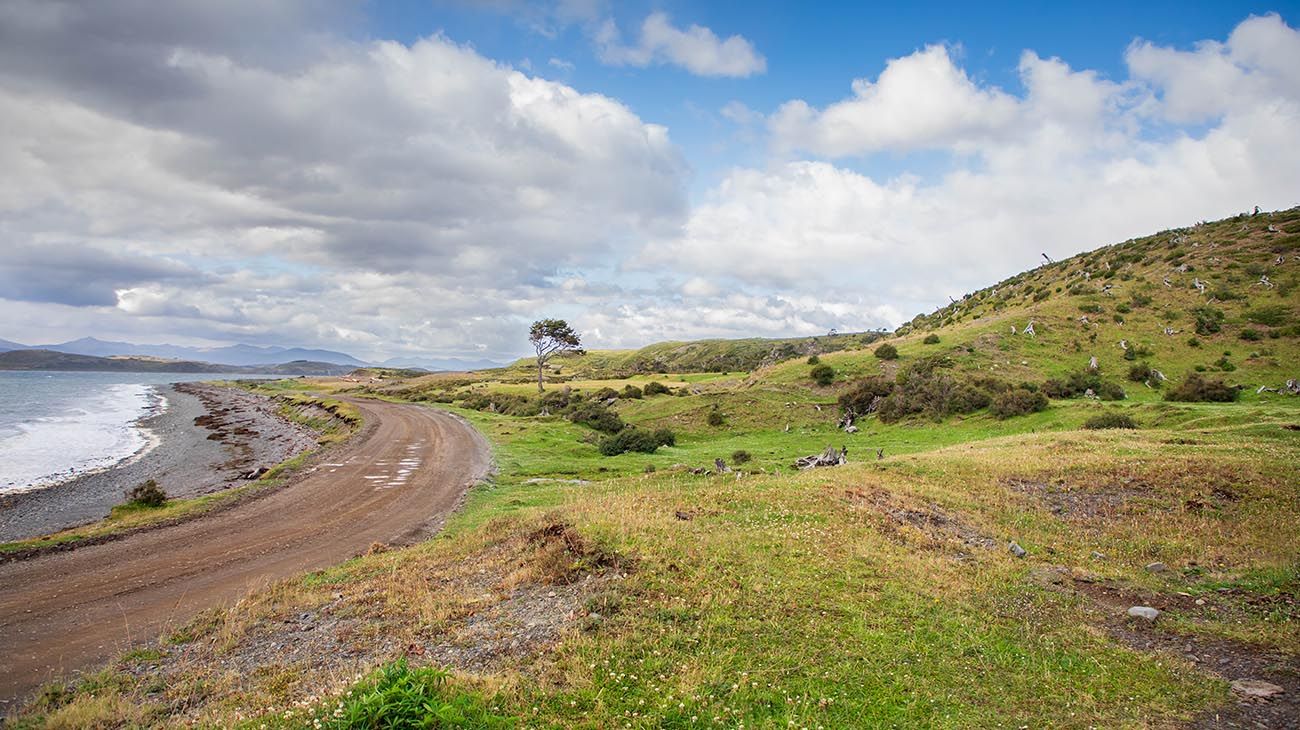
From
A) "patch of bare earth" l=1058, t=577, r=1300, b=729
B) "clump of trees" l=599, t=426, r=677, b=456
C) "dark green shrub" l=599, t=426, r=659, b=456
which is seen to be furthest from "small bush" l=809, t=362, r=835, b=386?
"patch of bare earth" l=1058, t=577, r=1300, b=729

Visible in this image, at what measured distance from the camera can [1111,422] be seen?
3084 cm

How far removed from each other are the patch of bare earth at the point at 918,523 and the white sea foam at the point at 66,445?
151 ft

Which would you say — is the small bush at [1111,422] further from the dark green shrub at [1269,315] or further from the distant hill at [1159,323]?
the dark green shrub at [1269,315]

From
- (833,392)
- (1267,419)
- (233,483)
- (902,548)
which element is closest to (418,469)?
(233,483)

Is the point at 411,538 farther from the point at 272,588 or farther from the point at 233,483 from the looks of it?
the point at 233,483

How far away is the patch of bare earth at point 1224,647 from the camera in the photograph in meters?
7.96

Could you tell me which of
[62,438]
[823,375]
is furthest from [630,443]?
[62,438]

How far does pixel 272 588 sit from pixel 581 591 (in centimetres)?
855

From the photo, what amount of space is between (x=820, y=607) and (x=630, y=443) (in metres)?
30.6

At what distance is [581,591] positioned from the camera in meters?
11.9

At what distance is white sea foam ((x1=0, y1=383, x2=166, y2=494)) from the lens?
38.2 m

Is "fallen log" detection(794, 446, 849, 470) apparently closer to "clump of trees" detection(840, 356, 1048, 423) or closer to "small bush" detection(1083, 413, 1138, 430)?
"small bush" detection(1083, 413, 1138, 430)

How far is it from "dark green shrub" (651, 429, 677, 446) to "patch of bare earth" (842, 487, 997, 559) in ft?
76.1

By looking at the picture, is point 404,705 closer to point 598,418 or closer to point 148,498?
point 148,498
